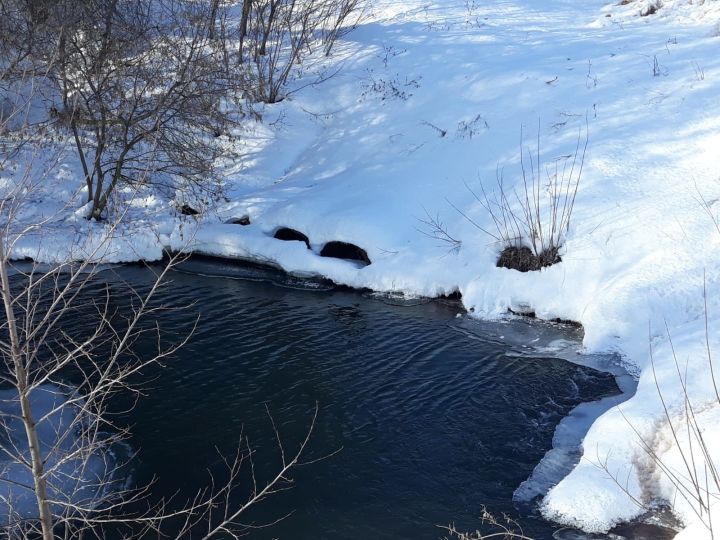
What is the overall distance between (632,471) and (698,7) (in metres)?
15.4

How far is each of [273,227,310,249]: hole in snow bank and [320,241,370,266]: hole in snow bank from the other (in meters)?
0.61

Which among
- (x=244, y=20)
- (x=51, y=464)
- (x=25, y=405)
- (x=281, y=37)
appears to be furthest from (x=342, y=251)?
(x=25, y=405)

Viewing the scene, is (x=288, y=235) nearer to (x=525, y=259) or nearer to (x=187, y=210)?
(x=187, y=210)

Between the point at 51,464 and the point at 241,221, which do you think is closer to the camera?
the point at 51,464

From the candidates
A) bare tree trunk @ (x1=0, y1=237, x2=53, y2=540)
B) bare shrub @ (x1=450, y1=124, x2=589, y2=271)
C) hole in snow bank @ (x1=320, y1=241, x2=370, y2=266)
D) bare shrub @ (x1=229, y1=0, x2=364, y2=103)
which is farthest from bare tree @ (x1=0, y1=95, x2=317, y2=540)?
bare shrub @ (x1=229, y1=0, x2=364, y2=103)

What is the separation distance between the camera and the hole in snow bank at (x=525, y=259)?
11578 mm

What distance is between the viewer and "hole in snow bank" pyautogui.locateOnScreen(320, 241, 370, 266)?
13.6 meters

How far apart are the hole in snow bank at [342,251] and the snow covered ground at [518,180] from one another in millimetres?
202

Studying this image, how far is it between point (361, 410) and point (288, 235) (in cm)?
646

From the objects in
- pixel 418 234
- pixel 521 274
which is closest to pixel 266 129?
pixel 418 234

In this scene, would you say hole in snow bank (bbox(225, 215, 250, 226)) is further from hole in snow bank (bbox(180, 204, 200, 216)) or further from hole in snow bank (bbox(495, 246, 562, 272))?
hole in snow bank (bbox(495, 246, 562, 272))

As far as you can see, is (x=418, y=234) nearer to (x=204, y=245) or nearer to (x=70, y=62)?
(x=204, y=245)

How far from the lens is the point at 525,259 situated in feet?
38.5

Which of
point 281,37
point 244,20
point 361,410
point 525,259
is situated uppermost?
point 244,20
